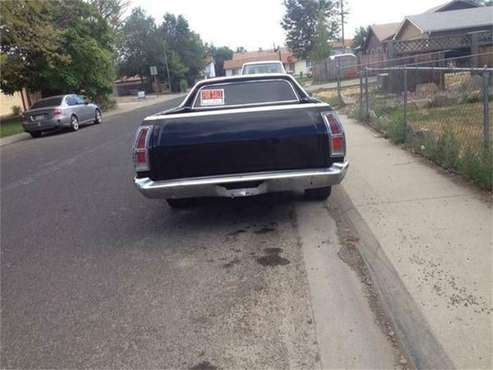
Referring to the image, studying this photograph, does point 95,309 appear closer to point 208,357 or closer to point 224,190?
point 208,357

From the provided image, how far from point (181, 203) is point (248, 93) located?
1.70 meters

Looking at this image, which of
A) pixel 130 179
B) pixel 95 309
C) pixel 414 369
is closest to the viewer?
pixel 414 369

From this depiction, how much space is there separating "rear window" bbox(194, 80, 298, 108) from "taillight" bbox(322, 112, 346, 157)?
5.00ft

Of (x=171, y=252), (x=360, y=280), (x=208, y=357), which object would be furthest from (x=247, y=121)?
(x=208, y=357)

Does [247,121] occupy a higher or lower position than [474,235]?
higher

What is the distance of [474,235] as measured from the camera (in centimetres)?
507

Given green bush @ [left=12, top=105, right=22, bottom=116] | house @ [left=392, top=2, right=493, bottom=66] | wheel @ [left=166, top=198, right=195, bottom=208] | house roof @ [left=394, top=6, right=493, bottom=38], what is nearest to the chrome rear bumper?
wheel @ [left=166, top=198, right=195, bottom=208]

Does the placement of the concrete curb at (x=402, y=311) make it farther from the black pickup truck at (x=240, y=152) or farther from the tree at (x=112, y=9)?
the tree at (x=112, y=9)

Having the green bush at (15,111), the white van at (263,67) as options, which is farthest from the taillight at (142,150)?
the green bush at (15,111)

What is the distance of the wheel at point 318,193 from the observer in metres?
6.84

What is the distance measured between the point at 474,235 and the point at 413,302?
148cm

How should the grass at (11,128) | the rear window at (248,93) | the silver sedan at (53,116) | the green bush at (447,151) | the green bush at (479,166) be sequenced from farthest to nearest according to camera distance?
1. the grass at (11,128)
2. the silver sedan at (53,116)
3. the green bush at (447,151)
4. the rear window at (248,93)
5. the green bush at (479,166)

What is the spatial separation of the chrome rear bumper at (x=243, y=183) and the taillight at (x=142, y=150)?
5.8 inches

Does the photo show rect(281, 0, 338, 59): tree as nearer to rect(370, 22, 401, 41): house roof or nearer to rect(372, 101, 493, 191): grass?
rect(370, 22, 401, 41): house roof
